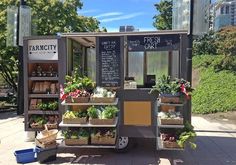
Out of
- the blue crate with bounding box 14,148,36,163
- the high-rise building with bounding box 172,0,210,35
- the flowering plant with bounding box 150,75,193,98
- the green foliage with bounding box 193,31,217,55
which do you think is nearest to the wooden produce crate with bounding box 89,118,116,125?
the flowering plant with bounding box 150,75,193,98

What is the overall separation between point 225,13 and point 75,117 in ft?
91.5

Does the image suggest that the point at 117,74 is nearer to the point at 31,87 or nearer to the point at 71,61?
the point at 71,61

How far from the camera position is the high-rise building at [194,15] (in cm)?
1173

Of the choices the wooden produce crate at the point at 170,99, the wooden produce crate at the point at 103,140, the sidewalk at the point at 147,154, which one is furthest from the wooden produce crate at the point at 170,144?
the wooden produce crate at the point at 103,140

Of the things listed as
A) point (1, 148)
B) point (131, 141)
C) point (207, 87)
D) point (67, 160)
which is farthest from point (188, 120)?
point (207, 87)

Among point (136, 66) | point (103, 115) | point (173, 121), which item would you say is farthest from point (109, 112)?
point (136, 66)

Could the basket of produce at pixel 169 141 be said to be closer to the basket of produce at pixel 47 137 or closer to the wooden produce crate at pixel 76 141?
the wooden produce crate at pixel 76 141

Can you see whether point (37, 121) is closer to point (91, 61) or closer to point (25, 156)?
point (25, 156)

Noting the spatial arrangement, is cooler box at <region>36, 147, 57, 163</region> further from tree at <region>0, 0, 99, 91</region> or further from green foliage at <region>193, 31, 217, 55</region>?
green foliage at <region>193, 31, 217, 55</region>

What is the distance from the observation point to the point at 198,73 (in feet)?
84.4

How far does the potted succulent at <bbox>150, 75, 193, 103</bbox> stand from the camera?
8844mm

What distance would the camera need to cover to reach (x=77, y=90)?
367 inches

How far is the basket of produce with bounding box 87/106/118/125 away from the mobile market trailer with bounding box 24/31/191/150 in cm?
9

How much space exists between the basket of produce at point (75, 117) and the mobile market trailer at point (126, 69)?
0.31 ft
